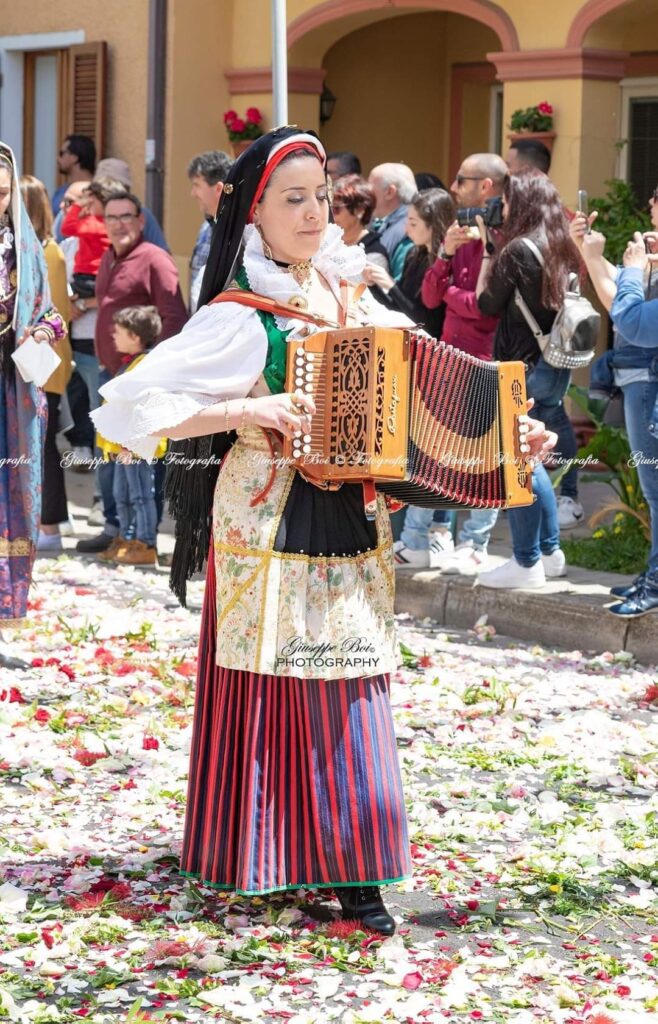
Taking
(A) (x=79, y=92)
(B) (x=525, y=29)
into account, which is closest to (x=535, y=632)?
(B) (x=525, y=29)

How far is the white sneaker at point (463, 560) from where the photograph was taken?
8.70 m

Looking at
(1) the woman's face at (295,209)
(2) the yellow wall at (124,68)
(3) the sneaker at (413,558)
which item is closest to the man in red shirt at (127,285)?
(3) the sneaker at (413,558)

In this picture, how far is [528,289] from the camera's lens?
7957 mm

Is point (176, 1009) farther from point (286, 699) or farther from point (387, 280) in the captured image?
point (387, 280)

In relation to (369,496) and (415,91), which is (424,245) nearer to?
(369,496)

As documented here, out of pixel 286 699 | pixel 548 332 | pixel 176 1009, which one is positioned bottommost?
pixel 176 1009

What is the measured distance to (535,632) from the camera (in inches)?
316

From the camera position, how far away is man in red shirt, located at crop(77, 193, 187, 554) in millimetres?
9750

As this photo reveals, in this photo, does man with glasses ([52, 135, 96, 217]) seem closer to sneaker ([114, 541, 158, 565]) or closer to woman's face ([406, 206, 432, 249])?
sneaker ([114, 541, 158, 565])

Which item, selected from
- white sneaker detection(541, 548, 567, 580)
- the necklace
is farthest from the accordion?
white sneaker detection(541, 548, 567, 580)

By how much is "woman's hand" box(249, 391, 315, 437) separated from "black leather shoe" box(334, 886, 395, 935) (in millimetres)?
1177

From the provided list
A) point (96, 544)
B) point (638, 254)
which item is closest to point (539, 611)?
point (638, 254)

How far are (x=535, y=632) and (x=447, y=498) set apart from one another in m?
3.69

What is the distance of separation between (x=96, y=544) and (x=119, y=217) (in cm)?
186
